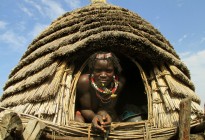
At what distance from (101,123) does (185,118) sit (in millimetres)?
938

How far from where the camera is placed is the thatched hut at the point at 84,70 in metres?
3.80

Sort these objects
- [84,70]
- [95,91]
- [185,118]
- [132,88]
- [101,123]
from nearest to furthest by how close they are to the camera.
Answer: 1. [185,118]
2. [101,123]
3. [95,91]
4. [84,70]
5. [132,88]

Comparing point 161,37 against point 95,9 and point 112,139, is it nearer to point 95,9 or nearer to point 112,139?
point 95,9

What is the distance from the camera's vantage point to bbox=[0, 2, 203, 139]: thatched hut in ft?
12.5

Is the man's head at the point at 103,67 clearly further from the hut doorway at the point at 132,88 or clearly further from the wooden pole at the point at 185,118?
the wooden pole at the point at 185,118

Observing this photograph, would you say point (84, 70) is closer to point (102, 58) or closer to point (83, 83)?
point (83, 83)

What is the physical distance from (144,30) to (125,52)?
611 mm

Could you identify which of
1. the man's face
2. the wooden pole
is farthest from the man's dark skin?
the wooden pole

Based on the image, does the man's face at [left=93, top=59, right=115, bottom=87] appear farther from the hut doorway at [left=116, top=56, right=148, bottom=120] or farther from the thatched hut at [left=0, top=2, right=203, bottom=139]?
the hut doorway at [left=116, top=56, right=148, bottom=120]

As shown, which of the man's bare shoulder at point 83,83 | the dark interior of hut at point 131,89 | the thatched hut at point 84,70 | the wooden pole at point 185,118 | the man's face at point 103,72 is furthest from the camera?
the dark interior of hut at point 131,89

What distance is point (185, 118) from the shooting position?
11.1ft

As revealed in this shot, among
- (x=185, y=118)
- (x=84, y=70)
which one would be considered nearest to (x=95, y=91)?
(x=84, y=70)

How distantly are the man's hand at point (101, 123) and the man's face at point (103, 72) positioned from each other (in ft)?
2.16

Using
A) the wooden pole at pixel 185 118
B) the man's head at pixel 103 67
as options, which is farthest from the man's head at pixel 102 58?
the wooden pole at pixel 185 118
